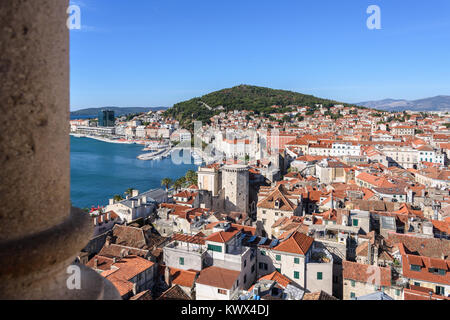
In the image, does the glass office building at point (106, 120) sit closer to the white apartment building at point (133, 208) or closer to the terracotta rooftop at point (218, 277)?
the white apartment building at point (133, 208)

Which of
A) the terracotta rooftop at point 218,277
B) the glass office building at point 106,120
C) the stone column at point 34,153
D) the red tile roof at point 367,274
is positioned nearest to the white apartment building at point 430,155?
the red tile roof at point 367,274

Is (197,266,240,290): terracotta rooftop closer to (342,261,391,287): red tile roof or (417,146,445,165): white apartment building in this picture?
(342,261,391,287): red tile roof

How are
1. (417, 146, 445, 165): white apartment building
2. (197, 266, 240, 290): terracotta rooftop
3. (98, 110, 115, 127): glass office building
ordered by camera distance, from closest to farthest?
(197, 266, 240, 290): terracotta rooftop, (417, 146, 445, 165): white apartment building, (98, 110, 115, 127): glass office building

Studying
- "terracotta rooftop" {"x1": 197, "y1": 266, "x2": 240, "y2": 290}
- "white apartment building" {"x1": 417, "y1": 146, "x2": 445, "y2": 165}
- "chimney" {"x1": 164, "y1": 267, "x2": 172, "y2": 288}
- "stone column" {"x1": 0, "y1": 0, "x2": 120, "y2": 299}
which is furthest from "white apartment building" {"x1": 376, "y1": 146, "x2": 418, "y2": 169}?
Result: "stone column" {"x1": 0, "y1": 0, "x2": 120, "y2": 299}

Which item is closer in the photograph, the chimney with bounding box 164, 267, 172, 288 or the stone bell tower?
the chimney with bounding box 164, 267, 172, 288

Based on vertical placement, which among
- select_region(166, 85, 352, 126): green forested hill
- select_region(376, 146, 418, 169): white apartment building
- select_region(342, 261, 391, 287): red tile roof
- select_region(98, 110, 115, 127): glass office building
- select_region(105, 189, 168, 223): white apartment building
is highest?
select_region(166, 85, 352, 126): green forested hill
